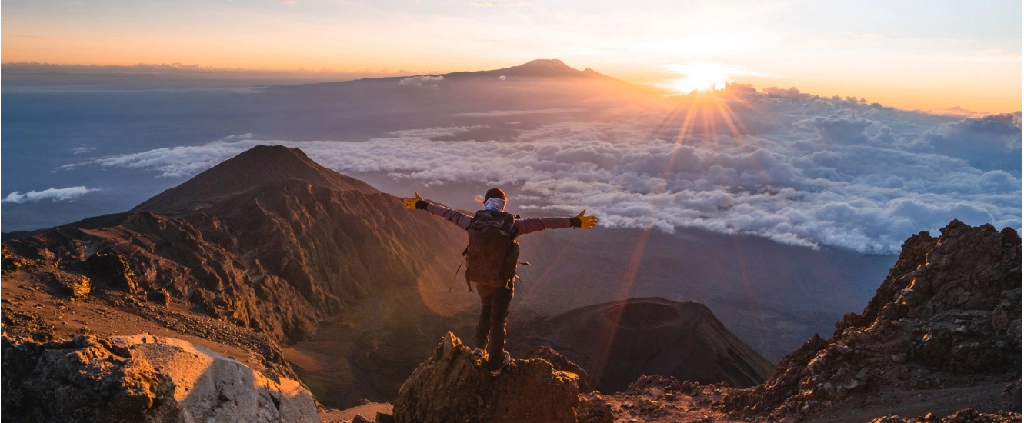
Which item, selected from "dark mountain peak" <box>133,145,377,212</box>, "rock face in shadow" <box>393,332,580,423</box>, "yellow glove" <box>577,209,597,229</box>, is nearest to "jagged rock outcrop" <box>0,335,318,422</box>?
"rock face in shadow" <box>393,332,580,423</box>

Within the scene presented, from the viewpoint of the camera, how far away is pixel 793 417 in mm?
10930

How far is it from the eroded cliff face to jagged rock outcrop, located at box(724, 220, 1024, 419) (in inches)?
734

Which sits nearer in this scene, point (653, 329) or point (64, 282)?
point (64, 282)

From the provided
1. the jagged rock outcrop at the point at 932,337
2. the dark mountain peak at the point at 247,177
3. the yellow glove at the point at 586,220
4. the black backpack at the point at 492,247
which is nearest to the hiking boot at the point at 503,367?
the black backpack at the point at 492,247

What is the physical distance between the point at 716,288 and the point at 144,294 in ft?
301

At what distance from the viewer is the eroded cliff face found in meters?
25.6

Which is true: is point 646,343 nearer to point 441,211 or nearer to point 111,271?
point 111,271

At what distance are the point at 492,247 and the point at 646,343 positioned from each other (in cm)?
3571

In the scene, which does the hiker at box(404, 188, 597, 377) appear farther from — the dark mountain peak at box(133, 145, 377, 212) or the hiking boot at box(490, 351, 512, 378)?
the dark mountain peak at box(133, 145, 377, 212)

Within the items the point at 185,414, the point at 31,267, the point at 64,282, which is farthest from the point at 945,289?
the point at 31,267

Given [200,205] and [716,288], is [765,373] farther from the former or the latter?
[716,288]

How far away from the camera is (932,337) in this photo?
1105cm

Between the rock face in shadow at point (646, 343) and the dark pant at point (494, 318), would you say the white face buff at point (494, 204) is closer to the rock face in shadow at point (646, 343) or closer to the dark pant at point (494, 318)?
the dark pant at point (494, 318)

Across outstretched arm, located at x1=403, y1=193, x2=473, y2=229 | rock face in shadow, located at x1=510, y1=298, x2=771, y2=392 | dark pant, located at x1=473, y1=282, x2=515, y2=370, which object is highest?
outstretched arm, located at x1=403, y1=193, x2=473, y2=229
